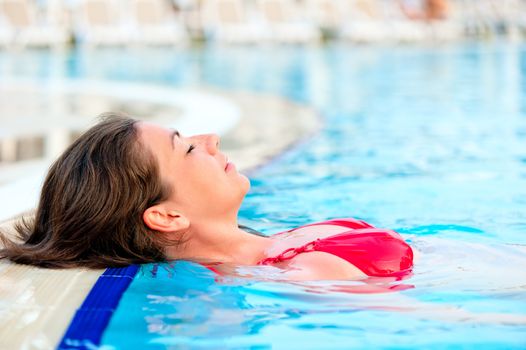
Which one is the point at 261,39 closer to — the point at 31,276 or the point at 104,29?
the point at 104,29

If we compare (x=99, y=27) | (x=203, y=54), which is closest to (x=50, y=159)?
(x=203, y=54)

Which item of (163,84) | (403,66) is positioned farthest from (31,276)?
(403,66)

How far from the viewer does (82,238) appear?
2.61 m

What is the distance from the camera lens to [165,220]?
2.61 metres

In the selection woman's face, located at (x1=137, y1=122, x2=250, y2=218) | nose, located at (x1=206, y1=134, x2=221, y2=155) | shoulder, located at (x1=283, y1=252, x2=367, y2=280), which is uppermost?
nose, located at (x1=206, y1=134, x2=221, y2=155)

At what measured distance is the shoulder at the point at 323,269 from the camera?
253 cm

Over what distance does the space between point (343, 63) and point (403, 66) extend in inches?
46.4

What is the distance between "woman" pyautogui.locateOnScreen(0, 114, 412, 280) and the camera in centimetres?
256

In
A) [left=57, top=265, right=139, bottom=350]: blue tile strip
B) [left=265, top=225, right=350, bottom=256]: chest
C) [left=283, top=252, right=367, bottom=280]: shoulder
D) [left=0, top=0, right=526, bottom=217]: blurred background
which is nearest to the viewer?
[left=57, top=265, right=139, bottom=350]: blue tile strip

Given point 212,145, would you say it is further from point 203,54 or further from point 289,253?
point 203,54

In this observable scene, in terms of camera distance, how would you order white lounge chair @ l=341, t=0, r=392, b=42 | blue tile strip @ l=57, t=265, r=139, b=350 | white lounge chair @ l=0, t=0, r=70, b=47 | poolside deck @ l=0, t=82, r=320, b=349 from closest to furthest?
→ blue tile strip @ l=57, t=265, r=139, b=350 → poolside deck @ l=0, t=82, r=320, b=349 → white lounge chair @ l=0, t=0, r=70, b=47 → white lounge chair @ l=341, t=0, r=392, b=42

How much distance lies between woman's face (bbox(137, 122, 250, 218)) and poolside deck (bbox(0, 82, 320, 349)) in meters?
0.32

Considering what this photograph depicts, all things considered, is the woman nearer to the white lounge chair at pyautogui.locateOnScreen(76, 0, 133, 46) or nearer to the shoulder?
the shoulder

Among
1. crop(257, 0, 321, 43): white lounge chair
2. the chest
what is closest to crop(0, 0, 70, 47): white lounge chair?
crop(257, 0, 321, 43): white lounge chair
